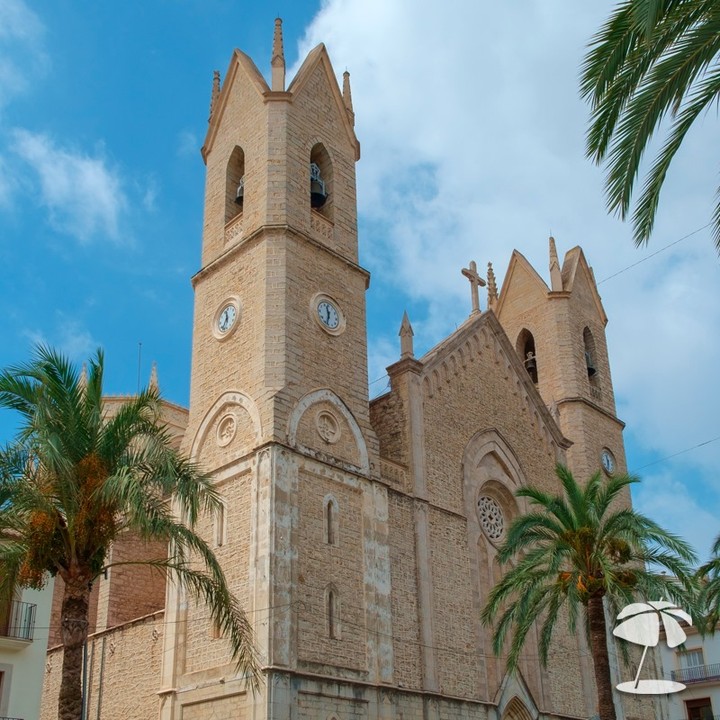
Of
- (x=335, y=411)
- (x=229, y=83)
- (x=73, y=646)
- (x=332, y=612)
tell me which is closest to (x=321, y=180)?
(x=229, y=83)

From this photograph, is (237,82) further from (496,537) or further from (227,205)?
(496,537)

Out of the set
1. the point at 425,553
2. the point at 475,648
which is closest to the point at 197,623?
the point at 425,553

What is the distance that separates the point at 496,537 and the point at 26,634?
13.6m

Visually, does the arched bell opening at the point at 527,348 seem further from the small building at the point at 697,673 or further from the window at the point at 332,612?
the window at the point at 332,612

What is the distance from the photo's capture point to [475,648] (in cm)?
2589

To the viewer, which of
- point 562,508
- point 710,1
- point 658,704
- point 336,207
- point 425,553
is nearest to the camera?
point 710,1

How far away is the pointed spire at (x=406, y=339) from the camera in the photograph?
90.9ft

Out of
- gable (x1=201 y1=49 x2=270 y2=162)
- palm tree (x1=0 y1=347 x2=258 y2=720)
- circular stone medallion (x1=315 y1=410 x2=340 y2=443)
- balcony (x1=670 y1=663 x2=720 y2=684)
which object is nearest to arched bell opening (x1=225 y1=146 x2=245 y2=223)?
gable (x1=201 y1=49 x2=270 y2=162)

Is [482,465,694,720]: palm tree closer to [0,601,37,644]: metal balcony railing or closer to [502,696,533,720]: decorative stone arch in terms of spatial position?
[502,696,533,720]: decorative stone arch

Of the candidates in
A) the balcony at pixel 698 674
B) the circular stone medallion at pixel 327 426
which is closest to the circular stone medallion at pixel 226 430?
the circular stone medallion at pixel 327 426

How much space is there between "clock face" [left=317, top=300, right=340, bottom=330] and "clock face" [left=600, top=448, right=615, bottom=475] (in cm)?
1476

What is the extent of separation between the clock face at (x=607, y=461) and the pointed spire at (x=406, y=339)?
1144cm

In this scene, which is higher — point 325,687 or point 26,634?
point 26,634

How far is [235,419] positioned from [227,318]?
10.1 feet
